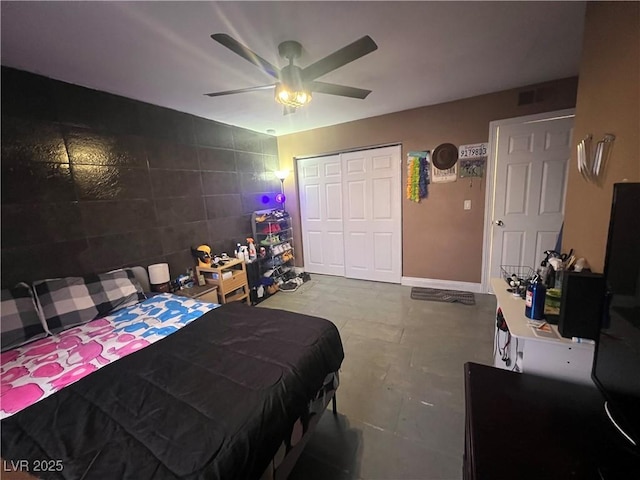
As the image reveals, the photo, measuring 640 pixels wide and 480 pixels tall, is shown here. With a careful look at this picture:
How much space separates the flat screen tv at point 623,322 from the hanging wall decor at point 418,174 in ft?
9.40

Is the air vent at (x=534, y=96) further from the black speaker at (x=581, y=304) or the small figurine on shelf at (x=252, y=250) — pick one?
the small figurine on shelf at (x=252, y=250)

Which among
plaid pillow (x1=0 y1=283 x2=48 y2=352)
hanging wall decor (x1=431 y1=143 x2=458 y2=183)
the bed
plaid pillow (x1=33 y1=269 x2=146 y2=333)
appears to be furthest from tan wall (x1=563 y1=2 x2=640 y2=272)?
plaid pillow (x1=0 y1=283 x2=48 y2=352)

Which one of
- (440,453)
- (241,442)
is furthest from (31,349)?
(440,453)

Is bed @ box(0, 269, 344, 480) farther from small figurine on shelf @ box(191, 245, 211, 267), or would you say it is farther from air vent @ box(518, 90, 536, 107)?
air vent @ box(518, 90, 536, 107)

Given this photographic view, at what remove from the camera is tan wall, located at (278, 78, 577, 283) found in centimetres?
298

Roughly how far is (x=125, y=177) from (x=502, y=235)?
4.29 meters

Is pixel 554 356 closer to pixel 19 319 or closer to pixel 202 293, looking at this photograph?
pixel 202 293

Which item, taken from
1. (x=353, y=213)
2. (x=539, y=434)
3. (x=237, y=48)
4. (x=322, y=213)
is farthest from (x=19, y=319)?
(x=353, y=213)

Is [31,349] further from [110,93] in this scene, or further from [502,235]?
[502,235]

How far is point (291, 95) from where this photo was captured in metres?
1.75

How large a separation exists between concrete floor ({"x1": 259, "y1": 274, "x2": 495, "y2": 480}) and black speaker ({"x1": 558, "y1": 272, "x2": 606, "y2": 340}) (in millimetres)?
893

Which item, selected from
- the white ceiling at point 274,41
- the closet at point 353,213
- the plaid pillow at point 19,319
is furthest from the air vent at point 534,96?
the plaid pillow at point 19,319

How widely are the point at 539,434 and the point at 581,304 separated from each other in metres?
0.65

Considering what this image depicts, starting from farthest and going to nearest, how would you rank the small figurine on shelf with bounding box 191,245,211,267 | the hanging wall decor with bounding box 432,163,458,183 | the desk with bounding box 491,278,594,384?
the hanging wall decor with bounding box 432,163,458,183 → the small figurine on shelf with bounding box 191,245,211,267 → the desk with bounding box 491,278,594,384
